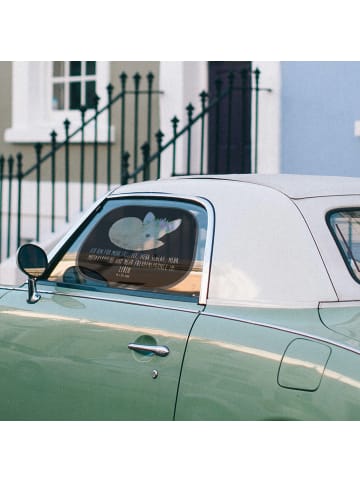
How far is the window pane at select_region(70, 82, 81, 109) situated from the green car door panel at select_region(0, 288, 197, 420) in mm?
7683

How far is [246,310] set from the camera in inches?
149

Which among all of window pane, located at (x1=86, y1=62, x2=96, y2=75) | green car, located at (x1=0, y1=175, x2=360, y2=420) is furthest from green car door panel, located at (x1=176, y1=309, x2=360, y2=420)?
window pane, located at (x1=86, y1=62, x2=96, y2=75)

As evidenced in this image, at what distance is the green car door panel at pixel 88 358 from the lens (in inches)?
153

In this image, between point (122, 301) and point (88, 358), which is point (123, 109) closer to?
point (122, 301)

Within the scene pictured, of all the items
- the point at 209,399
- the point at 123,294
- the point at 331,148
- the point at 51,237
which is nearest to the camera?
the point at 209,399

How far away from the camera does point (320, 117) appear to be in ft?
29.6

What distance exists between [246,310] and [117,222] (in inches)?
40.7

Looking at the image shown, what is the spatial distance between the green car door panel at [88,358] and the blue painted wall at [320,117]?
4.72 meters

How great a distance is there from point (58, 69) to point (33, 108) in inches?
23.2

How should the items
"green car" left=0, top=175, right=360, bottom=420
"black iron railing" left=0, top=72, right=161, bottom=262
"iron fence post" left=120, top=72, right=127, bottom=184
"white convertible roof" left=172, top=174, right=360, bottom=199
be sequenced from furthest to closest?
"black iron railing" left=0, top=72, right=161, bottom=262
"iron fence post" left=120, top=72, right=127, bottom=184
"white convertible roof" left=172, top=174, right=360, bottom=199
"green car" left=0, top=175, right=360, bottom=420

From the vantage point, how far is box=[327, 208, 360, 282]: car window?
3.81 metres

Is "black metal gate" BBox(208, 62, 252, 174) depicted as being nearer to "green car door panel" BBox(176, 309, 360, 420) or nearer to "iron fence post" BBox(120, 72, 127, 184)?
"iron fence post" BBox(120, 72, 127, 184)
